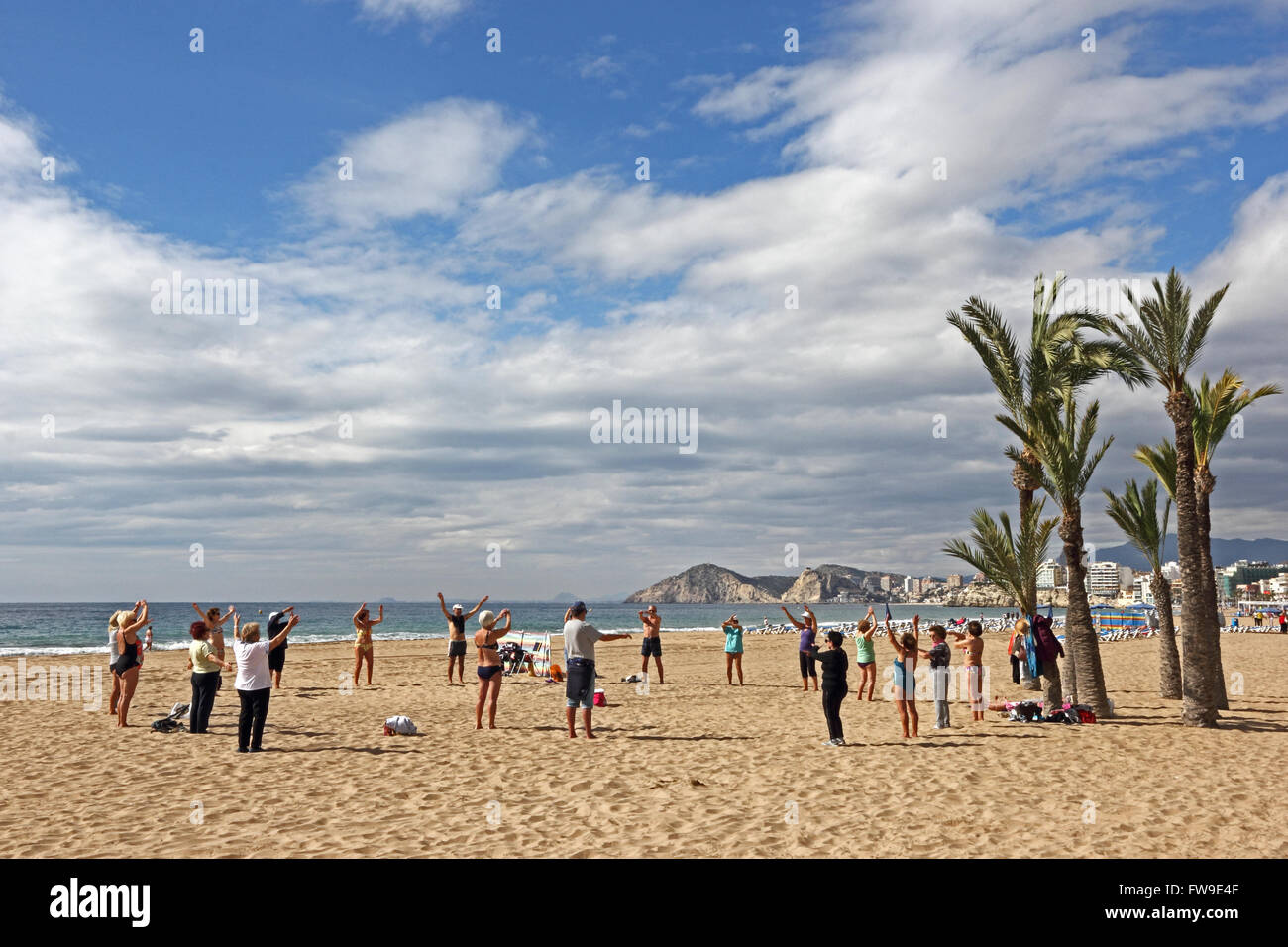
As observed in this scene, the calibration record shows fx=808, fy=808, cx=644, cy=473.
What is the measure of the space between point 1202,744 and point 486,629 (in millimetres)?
10058

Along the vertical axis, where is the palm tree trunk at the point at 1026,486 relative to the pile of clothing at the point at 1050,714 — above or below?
above

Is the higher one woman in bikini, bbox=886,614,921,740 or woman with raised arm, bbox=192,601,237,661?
woman with raised arm, bbox=192,601,237,661

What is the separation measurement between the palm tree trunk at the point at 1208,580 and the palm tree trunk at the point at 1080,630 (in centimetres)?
162

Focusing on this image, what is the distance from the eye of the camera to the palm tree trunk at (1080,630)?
44.1 ft

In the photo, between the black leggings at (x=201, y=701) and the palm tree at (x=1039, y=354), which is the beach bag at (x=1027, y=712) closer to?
the palm tree at (x=1039, y=354)

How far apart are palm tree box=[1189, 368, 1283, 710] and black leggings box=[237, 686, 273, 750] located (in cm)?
1427

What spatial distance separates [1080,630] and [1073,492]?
2373mm

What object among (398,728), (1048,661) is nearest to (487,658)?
(398,728)

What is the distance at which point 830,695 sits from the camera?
10.9m

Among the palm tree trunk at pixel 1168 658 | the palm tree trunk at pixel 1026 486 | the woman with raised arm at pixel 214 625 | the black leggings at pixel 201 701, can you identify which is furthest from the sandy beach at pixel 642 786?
the palm tree trunk at pixel 1026 486

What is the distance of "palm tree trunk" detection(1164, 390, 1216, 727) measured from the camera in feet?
40.8

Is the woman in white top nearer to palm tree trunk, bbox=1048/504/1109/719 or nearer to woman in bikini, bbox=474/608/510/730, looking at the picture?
woman in bikini, bbox=474/608/510/730

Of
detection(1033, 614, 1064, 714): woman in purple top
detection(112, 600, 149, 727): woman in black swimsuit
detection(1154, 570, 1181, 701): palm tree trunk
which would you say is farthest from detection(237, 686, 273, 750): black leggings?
detection(1154, 570, 1181, 701): palm tree trunk

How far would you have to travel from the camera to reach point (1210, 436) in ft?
47.5
